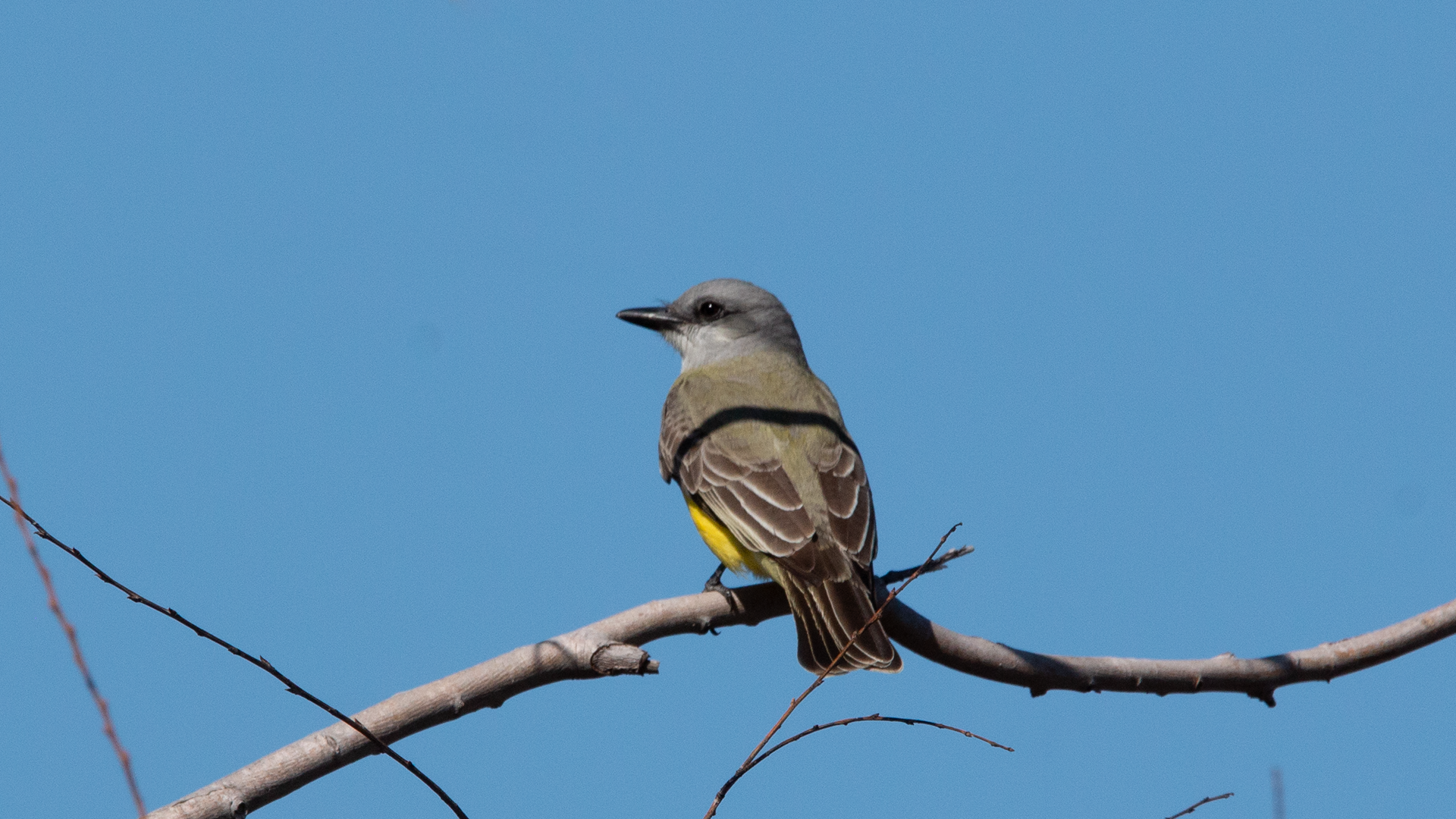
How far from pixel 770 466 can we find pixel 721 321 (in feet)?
7.13

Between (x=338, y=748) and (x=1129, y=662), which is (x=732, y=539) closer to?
(x=1129, y=662)

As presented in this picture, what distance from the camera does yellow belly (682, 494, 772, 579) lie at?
6.20 m

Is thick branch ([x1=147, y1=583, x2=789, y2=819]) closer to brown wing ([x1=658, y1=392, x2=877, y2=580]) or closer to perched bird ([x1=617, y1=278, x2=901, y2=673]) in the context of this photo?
perched bird ([x1=617, y1=278, x2=901, y2=673])

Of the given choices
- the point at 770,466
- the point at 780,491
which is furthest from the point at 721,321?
the point at 780,491

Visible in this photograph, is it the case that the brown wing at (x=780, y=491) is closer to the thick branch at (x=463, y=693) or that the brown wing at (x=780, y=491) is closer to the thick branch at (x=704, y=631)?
the thick branch at (x=704, y=631)

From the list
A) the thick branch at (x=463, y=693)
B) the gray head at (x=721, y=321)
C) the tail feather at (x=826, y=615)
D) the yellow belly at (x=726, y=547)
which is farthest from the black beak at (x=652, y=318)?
the thick branch at (x=463, y=693)

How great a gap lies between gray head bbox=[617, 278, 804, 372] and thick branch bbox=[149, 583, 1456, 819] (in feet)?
9.54

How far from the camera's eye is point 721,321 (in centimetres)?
848

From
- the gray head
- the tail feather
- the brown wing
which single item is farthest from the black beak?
the tail feather

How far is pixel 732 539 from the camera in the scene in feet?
20.7

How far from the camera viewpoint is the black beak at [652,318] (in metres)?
8.57

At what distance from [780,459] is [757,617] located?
3.54 ft

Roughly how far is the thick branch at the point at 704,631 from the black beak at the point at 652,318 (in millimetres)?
3128

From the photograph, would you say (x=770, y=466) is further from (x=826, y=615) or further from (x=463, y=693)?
(x=463, y=693)
